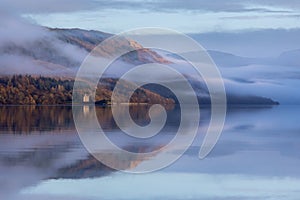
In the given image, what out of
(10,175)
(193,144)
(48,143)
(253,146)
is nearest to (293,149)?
(253,146)

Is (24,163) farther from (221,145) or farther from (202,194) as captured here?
(221,145)

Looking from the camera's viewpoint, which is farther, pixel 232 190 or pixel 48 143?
pixel 48 143

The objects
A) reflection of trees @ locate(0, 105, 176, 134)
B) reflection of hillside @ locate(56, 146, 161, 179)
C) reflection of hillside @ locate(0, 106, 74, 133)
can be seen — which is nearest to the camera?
reflection of hillside @ locate(56, 146, 161, 179)

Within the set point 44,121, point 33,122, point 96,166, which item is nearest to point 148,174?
point 96,166

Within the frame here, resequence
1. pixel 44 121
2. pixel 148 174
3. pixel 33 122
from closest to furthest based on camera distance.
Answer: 1. pixel 148 174
2. pixel 33 122
3. pixel 44 121

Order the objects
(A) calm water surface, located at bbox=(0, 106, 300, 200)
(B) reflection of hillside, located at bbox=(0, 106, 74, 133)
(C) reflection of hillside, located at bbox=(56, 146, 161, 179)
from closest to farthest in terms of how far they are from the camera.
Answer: (A) calm water surface, located at bbox=(0, 106, 300, 200) < (C) reflection of hillside, located at bbox=(56, 146, 161, 179) < (B) reflection of hillside, located at bbox=(0, 106, 74, 133)

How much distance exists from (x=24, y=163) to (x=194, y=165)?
236 inches

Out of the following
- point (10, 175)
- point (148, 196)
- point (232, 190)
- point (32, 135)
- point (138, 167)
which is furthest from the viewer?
point (32, 135)

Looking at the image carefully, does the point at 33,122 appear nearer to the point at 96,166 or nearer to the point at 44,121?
the point at 44,121

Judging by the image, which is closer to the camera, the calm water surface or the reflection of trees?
the calm water surface

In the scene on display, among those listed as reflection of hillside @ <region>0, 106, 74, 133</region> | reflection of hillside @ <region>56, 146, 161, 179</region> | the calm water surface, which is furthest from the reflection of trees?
reflection of hillside @ <region>56, 146, 161, 179</region>

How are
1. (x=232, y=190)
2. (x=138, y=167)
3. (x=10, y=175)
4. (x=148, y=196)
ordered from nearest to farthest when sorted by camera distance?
(x=148, y=196) → (x=232, y=190) → (x=10, y=175) → (x=138, y=167)

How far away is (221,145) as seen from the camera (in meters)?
36.7

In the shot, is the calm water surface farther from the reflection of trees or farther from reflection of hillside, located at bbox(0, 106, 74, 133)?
the reflection of trees
